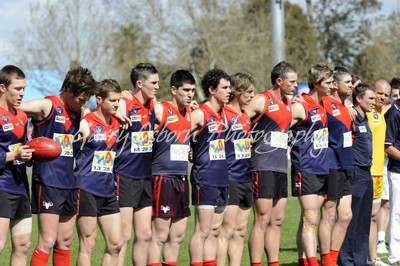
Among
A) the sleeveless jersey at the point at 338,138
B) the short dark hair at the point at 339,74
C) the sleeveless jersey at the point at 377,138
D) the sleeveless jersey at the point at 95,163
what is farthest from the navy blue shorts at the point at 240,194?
the sleeveless jersey at the point at 377,138

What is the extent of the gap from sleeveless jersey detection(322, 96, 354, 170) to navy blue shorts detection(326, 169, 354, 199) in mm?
69

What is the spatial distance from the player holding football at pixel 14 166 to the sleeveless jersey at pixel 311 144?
3514 mm

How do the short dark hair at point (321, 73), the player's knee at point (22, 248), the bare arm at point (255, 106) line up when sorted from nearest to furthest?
1. the player's knee at point (22, 248)
2. the bare arm at point (255, 106)
3. the short dark hair at point (321, 73)

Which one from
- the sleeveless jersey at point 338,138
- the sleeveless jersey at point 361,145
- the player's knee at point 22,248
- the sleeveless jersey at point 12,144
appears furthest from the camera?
the sleeveless jersey at point 361,145

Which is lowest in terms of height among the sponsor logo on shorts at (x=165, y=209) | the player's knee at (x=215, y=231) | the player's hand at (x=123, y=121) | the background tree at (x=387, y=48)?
the player's knee at (x=215, y=231)

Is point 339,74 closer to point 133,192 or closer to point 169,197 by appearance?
point 169,197

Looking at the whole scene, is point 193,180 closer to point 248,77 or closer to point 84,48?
point 248,77

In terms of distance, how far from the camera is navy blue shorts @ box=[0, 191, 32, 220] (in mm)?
7699

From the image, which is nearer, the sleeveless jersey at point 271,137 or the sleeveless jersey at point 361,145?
the sleeveless jersey at point 271,137

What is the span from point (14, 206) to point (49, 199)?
0.44m

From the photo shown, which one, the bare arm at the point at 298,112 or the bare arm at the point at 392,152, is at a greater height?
the bare arm at the point at 298,112

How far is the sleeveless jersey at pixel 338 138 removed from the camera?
10.4 meters

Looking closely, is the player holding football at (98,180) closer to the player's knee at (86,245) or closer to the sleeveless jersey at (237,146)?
the player's knee at (86,245)

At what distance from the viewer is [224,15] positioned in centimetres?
4528
